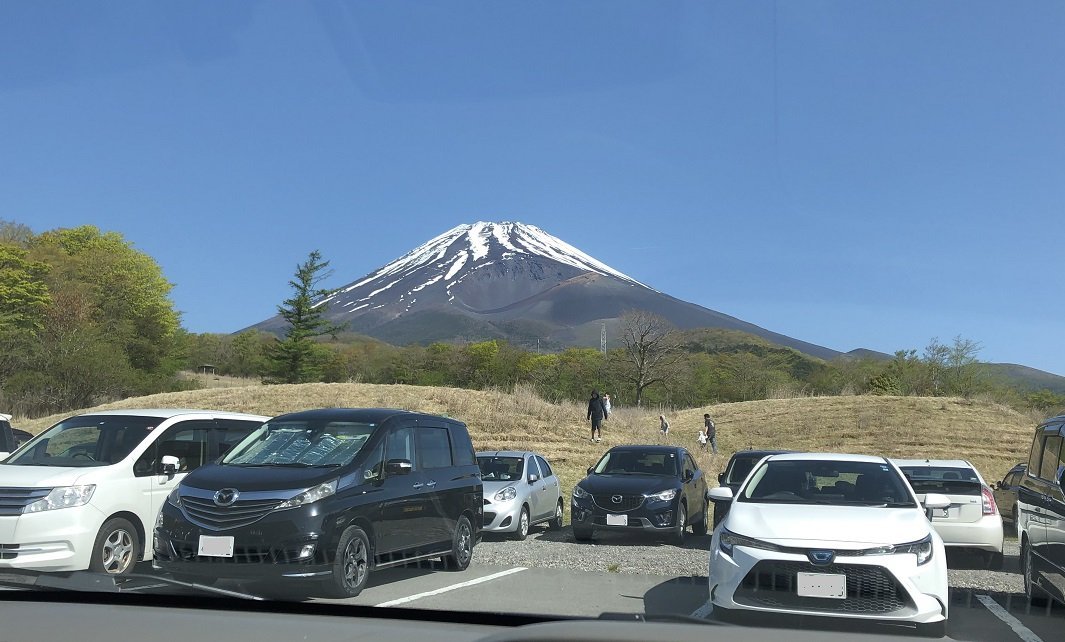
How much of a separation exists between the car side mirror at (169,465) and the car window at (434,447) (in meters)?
2.53

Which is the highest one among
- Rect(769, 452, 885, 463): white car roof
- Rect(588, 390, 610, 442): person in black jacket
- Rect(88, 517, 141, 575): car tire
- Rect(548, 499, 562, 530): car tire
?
Rect(588, 390, 610, 442): person in black jacket

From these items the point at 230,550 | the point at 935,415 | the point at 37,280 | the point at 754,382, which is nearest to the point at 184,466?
the point at 230,550

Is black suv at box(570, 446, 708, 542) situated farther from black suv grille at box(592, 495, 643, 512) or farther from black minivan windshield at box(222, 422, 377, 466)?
black minivan windshield at box(222, 422, 377, 466)

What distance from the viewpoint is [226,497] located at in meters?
7.72

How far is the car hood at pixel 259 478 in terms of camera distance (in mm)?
7871

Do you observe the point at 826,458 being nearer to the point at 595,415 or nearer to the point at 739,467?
the point at 739,467

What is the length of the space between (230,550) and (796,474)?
5.11 m

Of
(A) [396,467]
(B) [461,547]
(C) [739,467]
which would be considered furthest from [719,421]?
(A) [396,467]

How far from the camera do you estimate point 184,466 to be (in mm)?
10172

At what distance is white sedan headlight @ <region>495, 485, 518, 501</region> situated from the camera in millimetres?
14008

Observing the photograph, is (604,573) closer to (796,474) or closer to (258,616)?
(796,474)

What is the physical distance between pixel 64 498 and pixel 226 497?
191cm

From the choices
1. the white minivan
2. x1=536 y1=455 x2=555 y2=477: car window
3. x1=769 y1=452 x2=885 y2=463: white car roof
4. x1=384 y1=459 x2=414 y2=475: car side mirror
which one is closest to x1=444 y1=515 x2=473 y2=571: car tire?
x1=384 y1=459 x2=414 y2=475: car side mirror

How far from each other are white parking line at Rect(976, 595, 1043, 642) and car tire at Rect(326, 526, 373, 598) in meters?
5.07
